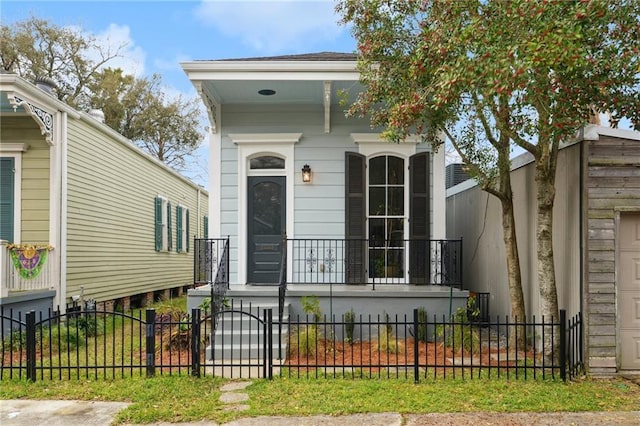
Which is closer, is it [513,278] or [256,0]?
[513,278]

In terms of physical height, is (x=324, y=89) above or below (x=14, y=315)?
above

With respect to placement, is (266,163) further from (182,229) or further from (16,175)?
(182,229)

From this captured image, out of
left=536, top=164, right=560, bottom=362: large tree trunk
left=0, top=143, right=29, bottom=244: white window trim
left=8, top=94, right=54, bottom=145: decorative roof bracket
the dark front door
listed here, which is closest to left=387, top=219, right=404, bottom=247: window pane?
the dark front door

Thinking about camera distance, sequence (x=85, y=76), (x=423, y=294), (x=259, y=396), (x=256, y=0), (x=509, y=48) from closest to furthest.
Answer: (x=509, y=48) → (x=259, y=396) → (x=423, y=294) → (x=256, y=0) → (x=85, y=76)

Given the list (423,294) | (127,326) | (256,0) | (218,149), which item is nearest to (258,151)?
(218,149)

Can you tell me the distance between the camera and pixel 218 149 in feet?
28.5

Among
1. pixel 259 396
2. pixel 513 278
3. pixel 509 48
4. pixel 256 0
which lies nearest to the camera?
pixel 509 48

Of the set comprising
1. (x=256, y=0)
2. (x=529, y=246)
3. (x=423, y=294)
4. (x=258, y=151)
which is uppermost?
(x=256, y=0)

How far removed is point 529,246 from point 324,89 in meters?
3.99

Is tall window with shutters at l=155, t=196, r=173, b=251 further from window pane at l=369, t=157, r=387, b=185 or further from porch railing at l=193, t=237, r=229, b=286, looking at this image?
window pane at l=369, t=157, r=387, b=185

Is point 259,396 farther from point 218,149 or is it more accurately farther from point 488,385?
point 218,149

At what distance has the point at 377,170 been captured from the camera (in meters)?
8.75

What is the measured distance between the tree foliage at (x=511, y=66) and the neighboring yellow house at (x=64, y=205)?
5.60 meters

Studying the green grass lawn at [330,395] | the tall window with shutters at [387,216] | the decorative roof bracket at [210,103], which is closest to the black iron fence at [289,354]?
the green grass lawn at [330,395]
